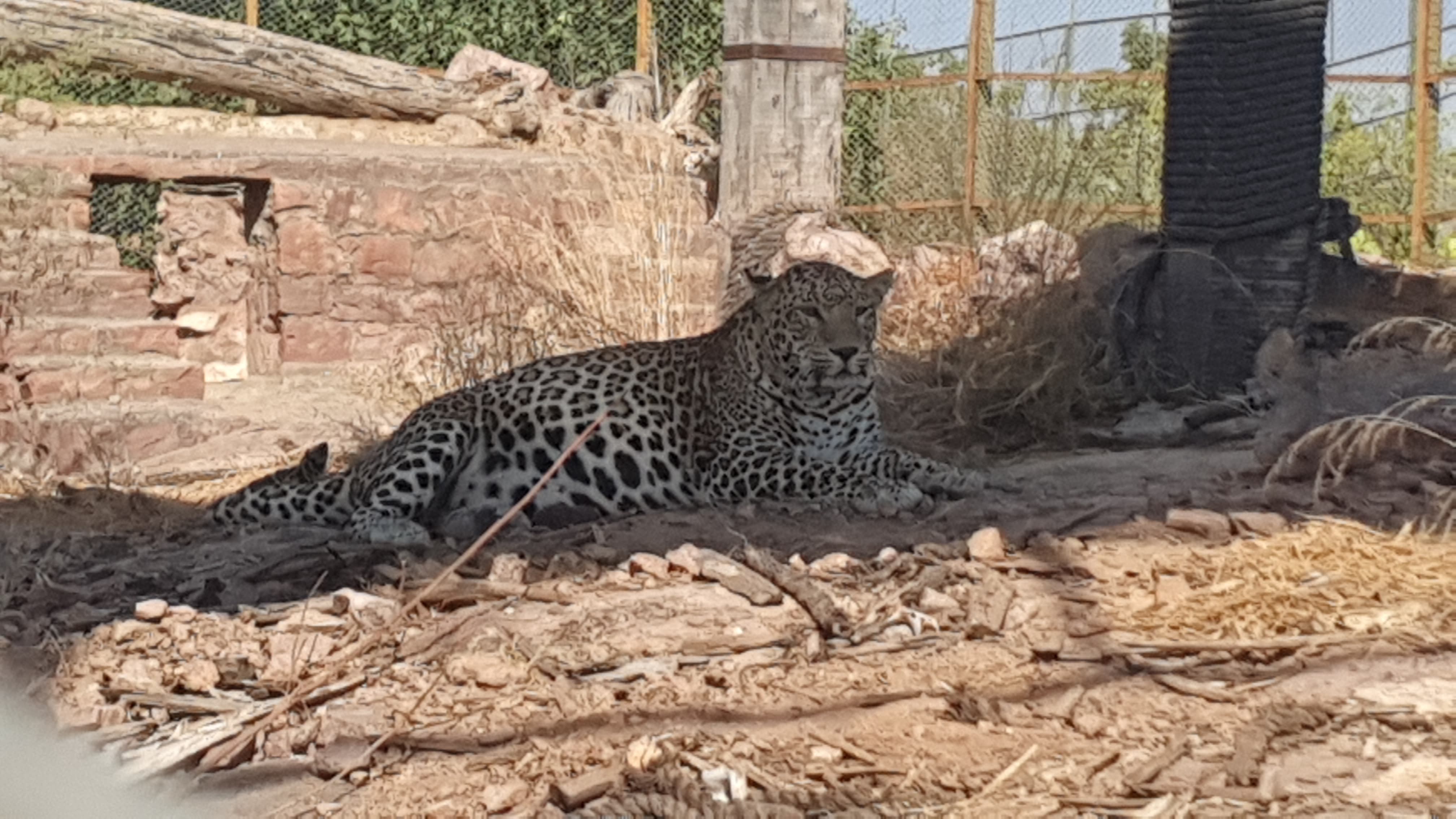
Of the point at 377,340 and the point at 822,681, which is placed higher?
the point at 377,340

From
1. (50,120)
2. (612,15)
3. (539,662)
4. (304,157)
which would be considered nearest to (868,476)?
(539,662)

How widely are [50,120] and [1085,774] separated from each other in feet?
39.6

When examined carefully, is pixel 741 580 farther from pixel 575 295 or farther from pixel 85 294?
pixel 85 294

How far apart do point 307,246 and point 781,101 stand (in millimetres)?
3548

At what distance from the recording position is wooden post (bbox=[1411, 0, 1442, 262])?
17.2 meters

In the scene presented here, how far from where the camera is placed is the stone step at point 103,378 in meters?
Result: 10.9

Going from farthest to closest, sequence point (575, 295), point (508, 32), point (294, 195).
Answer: point (508, 32) < point (294, 195) < point (575, 295)

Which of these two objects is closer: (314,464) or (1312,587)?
(1312,587)

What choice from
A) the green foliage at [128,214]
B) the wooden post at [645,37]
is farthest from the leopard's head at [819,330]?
the green foliage at [128,214]

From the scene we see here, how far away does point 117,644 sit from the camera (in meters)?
5.30

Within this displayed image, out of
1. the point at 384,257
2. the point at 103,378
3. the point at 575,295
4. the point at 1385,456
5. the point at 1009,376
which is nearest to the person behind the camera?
the point at 1385,456

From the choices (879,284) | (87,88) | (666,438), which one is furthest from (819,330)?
(87,88)

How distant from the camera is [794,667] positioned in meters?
4.82

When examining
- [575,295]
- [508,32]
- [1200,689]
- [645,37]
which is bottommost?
[1200,689]
